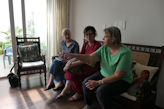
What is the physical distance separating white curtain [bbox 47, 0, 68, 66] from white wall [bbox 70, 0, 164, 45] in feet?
2.00

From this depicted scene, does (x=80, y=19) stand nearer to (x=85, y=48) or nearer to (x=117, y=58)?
(x=85, y=48)

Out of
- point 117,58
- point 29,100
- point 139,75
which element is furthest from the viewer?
point 29,100

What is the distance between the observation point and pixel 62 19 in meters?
3.35

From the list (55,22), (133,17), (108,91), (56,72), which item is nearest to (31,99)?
(56,72)

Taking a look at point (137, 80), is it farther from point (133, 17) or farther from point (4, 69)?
point (4, 69)

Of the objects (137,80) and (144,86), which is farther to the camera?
(137,80)

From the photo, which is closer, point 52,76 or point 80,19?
point 52,76

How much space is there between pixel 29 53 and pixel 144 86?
2359mm

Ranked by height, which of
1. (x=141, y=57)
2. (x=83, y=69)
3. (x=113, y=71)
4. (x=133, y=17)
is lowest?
(x=83, y=69)

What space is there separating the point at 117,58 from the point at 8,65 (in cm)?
335

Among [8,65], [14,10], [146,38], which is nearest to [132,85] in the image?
[146,38]

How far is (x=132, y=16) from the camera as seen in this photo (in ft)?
6.91

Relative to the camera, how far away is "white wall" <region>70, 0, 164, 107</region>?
6.00ft

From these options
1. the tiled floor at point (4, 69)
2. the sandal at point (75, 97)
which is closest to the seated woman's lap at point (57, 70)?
the sandal at point (75, 97)
